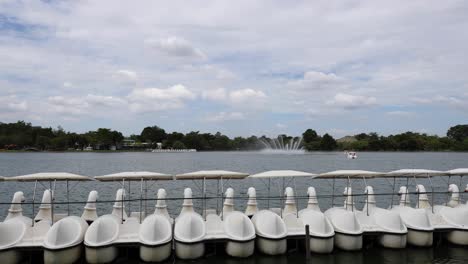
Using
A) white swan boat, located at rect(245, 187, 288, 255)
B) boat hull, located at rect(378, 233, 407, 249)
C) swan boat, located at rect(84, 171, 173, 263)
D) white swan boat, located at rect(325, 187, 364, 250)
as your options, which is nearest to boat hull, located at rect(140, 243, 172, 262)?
swan boat, located at rect(84, 171, 173, 263)

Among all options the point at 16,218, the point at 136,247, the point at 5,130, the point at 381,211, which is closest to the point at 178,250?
the point at 136,247

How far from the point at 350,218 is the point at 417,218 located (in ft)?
11.9

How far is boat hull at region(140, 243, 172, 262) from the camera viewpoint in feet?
54.6

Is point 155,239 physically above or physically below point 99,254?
above

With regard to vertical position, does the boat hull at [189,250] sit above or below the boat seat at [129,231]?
below

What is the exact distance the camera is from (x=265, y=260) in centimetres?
1775

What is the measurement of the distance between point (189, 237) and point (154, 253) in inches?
61.9

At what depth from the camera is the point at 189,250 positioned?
55.6 ft

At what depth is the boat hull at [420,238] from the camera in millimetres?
19281

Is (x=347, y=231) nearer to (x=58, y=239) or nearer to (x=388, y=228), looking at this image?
(x=388, y=228)

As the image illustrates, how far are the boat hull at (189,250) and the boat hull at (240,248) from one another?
4.13 feet

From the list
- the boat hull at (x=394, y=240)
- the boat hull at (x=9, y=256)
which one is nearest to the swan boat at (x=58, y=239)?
the boat hull at (x=9, y=256)

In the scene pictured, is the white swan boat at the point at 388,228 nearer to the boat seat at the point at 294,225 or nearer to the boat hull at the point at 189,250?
the boat seat at the point at 294,225

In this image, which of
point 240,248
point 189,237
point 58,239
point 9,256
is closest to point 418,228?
point 240,248
